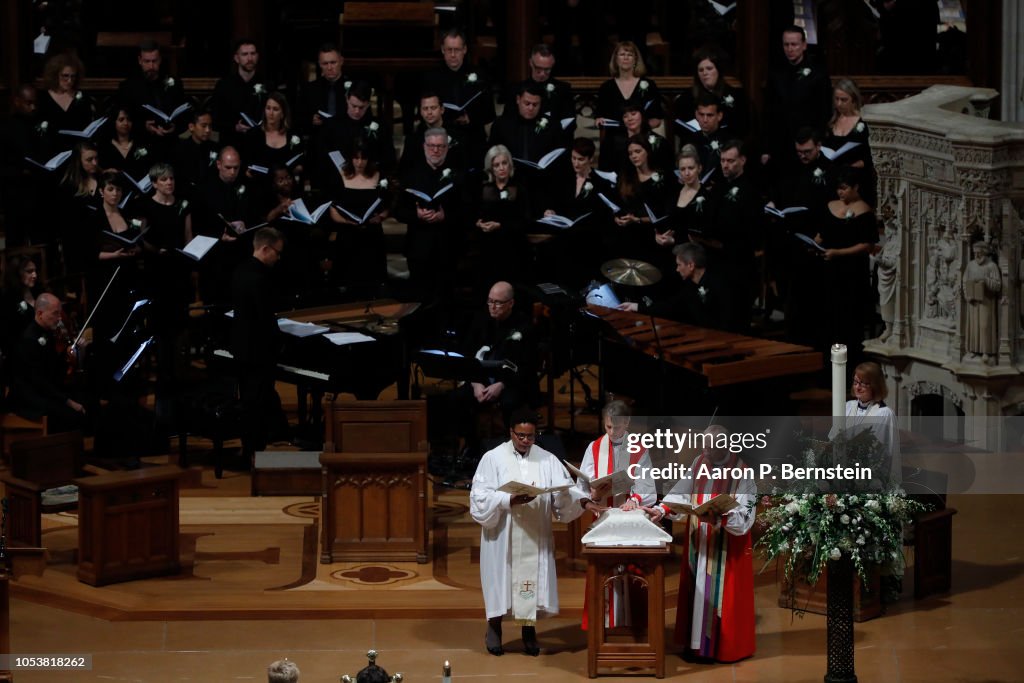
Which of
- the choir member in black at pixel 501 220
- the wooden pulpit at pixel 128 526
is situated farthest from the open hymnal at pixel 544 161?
the wooden pulpit at pixel 128 526

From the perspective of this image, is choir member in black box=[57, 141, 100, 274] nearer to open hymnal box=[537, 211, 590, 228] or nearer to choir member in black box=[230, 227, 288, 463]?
choir member in black box=[230, 227, 288, 463]

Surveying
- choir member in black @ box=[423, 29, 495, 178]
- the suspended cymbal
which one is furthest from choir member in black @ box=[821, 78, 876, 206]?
choir member in black @ box=[423, 29, 495, 178]

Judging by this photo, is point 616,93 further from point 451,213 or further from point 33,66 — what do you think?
point 33,66

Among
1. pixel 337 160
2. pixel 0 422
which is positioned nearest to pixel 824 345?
pixel 337 160

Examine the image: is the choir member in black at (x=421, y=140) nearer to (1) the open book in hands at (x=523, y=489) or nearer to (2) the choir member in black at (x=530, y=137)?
(2) the choir member in black at (x=530, y=137)

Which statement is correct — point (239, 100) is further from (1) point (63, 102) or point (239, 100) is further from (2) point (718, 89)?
(2) point (718, 89)

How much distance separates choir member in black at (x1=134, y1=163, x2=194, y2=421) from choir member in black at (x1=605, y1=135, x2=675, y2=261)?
2982 millimetres

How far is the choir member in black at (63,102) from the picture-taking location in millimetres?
15195

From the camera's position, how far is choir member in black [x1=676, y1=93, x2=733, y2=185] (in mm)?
14727

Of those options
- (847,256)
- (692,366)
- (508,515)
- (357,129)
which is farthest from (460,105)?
(508,515)

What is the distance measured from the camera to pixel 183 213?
1450cm

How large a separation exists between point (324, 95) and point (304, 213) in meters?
1.63

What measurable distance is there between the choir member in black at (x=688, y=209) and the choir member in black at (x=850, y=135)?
1025 mm

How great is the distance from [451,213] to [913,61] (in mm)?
4928
